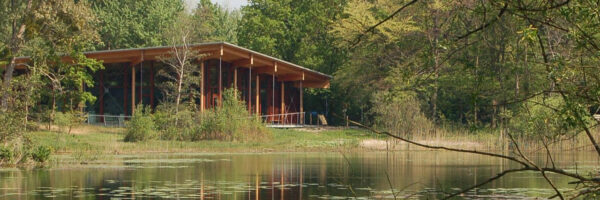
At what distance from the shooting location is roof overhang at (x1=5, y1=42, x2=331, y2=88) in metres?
43.8

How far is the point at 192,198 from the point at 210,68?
32355mm

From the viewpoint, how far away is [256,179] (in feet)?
68.7

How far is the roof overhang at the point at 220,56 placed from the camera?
1722 inches

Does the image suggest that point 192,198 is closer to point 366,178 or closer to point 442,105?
point 366,178

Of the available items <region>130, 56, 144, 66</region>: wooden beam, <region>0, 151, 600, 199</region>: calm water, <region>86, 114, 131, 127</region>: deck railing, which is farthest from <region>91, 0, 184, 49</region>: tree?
<region>0, 151, 600, 199</region>: calm water

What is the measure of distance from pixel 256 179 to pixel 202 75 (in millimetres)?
24452

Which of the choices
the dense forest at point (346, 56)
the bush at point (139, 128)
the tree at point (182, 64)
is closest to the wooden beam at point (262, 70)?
the dense forest at point (346, 56)

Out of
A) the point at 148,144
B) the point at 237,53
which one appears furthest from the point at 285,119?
the point at 148,144

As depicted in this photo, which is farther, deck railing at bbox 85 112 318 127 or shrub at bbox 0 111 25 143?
deck railing at bbox 85 112 318 127

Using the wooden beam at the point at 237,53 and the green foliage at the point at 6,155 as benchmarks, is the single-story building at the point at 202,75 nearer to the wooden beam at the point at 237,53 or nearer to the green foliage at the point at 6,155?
the wooden beam at the point at 237,53

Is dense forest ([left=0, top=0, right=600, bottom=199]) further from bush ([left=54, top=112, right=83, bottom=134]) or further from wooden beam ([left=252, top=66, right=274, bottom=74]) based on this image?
wooden beam ([left=252, top=66, right=274, bottom=74])

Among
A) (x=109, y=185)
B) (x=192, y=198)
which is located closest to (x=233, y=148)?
(x=109, y=185)

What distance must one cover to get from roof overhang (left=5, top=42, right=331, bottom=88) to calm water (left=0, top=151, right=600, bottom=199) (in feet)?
48.8

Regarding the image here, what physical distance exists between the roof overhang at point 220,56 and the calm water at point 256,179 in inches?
585
